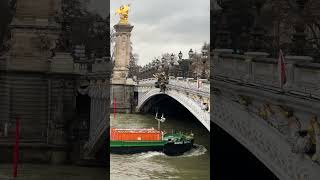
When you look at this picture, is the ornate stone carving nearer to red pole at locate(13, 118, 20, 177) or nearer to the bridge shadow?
the bridge shadow

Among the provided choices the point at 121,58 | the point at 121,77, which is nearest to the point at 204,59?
the point at 121,58

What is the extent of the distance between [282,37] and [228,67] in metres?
0.68

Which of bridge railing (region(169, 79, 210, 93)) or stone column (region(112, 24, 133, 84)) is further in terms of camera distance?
stone column (region(112, 24, 133, 84))

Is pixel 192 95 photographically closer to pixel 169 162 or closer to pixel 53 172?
pixel 169 162

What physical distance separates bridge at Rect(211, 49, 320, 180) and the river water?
2461 mm

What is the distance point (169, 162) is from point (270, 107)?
465 centimetres

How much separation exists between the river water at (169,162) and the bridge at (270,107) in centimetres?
246

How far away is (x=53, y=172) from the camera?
5.57 metres

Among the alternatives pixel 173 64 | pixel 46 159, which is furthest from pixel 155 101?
pixel 46 159

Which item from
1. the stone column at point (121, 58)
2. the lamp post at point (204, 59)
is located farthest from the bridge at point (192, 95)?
the stone column at point (121, 58)

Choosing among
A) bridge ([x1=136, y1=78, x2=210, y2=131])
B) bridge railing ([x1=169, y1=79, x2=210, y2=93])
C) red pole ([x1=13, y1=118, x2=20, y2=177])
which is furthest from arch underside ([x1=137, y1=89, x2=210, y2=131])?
red pole ([x1=13, y1=118, x2=20, y2=177])

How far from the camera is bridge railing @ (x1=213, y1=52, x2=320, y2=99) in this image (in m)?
4.27

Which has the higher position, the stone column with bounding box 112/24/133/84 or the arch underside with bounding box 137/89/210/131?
the stone column with bounding box 112/24/133/84

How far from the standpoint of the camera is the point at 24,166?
566cm
